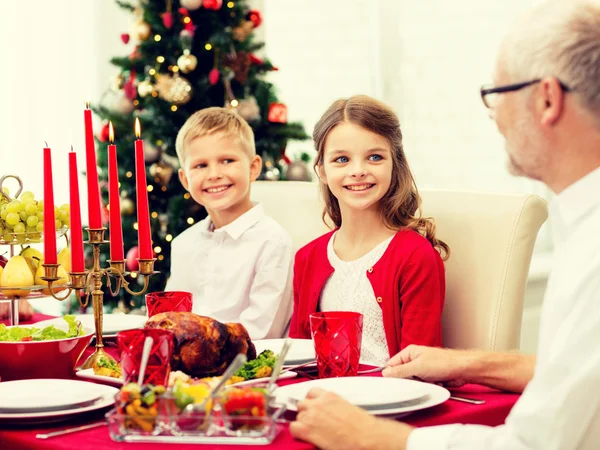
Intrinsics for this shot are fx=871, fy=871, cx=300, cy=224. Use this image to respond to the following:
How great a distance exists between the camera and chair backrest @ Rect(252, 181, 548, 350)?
6.81 ft

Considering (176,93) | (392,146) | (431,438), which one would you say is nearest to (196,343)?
(431,438)

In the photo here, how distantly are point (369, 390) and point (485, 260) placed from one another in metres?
0.75

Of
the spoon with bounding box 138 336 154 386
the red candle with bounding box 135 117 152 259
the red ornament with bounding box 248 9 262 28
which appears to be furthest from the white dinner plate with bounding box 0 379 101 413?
the red ornament with bounding box 248 9 262 28

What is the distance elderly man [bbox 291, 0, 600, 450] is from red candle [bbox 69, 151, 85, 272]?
603 millimetres

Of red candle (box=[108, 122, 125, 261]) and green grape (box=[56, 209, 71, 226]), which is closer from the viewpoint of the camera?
red candle (box=[108, 122, 125, 261])

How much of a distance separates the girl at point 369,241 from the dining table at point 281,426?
0.60 meters

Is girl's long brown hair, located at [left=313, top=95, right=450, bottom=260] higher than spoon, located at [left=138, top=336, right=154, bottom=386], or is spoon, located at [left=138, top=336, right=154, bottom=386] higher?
girl's long brown hair, located at [left=313, top=95, right=450, bottom=260]

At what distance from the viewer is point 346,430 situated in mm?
1304

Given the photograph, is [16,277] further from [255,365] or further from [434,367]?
[434,367]

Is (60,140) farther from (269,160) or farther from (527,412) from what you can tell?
(527,412)

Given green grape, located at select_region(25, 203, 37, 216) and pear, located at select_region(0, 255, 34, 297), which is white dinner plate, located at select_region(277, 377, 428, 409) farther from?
green grape, located at select_region(25, 203, 37, 216)

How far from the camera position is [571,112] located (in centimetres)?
126

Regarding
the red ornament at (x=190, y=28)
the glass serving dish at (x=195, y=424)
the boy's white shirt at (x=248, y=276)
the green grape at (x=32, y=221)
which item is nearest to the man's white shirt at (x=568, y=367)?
the glass serving dish at (x=195, y=424)

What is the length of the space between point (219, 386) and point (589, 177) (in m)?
0.61
